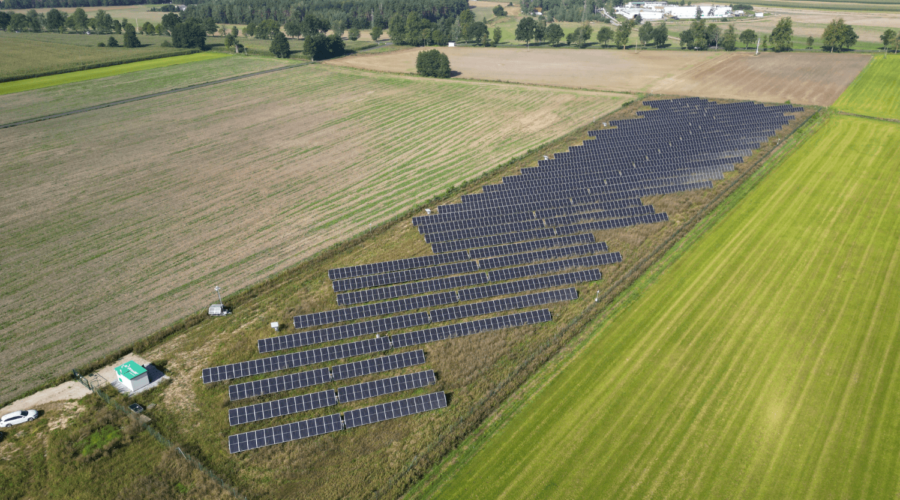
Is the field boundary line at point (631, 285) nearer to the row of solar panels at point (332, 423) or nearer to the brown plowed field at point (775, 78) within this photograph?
the row of solar panels at point (332, 423)

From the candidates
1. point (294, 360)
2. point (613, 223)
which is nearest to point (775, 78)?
point (613, 223)

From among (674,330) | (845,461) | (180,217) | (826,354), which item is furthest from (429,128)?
(845,461)

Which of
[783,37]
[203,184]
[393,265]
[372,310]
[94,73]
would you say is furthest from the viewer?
[783,37]

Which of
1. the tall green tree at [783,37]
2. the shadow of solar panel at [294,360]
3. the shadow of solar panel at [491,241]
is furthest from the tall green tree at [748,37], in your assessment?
the shadow of solar panel at [294,360]

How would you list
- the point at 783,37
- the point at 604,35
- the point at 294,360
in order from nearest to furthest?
the point at 294,360 < the point at 783,37 < the point at 604,35

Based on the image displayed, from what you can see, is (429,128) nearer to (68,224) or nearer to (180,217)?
(180,217)

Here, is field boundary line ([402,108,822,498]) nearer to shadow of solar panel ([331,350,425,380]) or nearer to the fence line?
shadow of solar panel ([331,350,425,380])

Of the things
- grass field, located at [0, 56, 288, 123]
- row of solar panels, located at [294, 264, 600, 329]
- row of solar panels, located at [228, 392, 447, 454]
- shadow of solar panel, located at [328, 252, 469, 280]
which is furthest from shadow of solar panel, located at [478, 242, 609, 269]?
grass field, located at [0, 56, 288, 123]

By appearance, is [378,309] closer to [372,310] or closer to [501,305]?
[372,310]
